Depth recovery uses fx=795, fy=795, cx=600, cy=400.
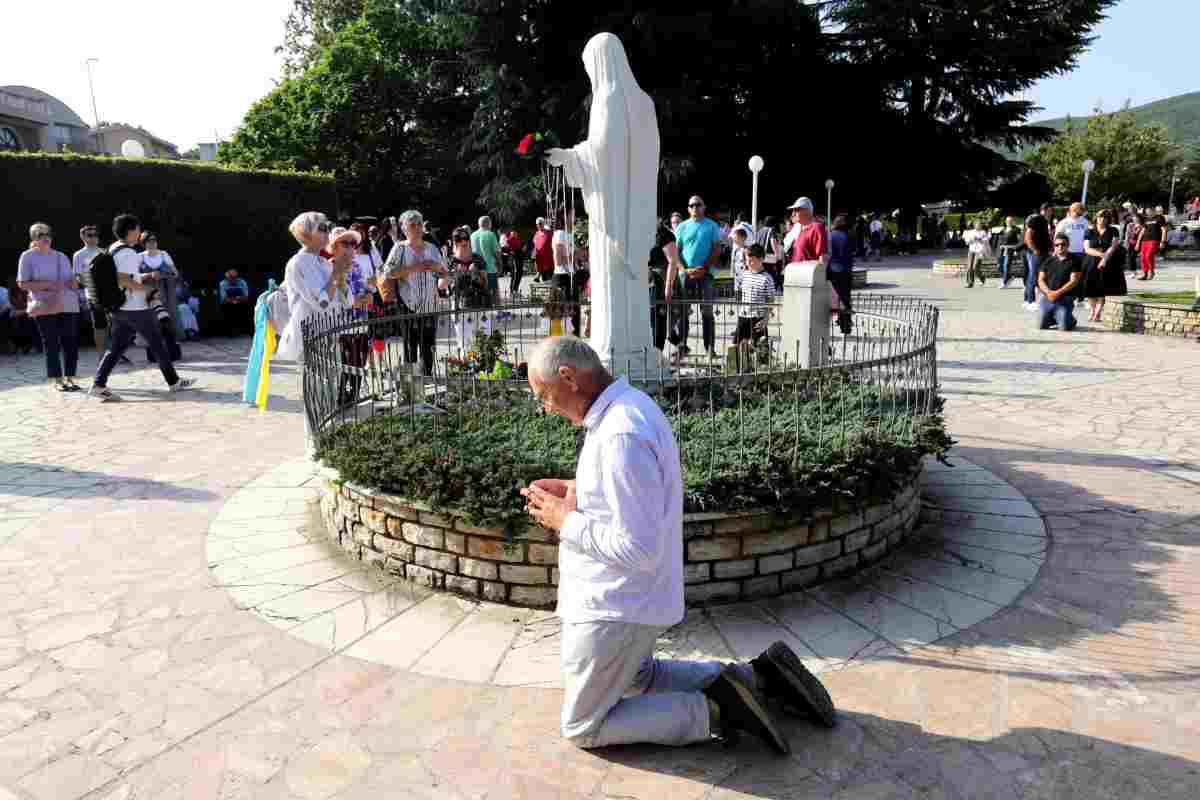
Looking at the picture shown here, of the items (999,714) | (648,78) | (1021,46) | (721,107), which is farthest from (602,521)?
(1021,46)

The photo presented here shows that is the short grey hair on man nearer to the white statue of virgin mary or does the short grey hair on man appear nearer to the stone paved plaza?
the stone paved plaza

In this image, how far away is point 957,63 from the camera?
118 feet

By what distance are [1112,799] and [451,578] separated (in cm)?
308

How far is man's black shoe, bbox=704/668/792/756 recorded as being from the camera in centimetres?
295

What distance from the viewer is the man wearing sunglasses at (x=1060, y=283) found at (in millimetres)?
13180

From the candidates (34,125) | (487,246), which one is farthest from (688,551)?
(34,125)

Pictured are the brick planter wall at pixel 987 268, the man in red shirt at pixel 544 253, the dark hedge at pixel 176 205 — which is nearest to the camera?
the dark hedge at pixel 176 205

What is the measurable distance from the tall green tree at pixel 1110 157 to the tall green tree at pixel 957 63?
9.92 m

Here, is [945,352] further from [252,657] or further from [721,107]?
[721,107]

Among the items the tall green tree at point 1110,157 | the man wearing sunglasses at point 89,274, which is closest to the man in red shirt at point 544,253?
the man wearing sunglasses at point 89,274

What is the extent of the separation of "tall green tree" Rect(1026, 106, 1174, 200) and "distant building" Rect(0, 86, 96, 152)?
58131mm

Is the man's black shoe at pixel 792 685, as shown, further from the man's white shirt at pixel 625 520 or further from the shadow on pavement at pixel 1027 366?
the shadow on pavement at pixel 1027 366

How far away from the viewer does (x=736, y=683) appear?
297 centimetres

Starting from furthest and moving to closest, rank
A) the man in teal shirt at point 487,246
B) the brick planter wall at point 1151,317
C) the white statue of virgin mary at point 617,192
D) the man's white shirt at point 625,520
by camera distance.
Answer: the man in teal shirt at point 487,246 < the brick planter wall at point 1151,317 < the white statue of virgin mary at point 617,192 < the man's white shirt at point 625,520
